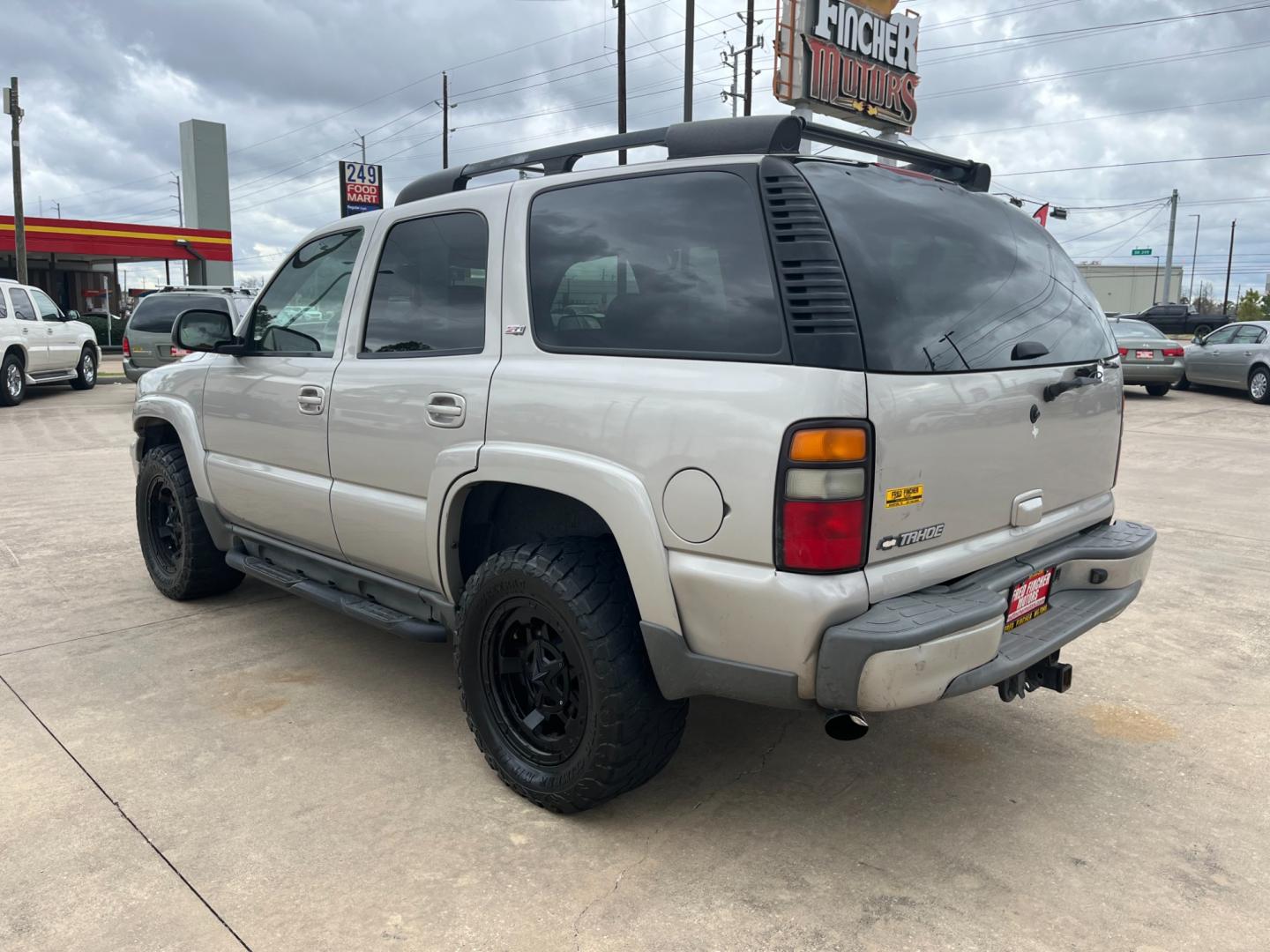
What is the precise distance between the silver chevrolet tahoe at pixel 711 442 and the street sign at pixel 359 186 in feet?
113

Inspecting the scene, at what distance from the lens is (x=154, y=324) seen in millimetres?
14602

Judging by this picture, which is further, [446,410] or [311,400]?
[311,400]

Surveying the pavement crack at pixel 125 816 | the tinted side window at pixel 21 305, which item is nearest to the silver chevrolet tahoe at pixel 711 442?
the pavement crack at pixel 125 816

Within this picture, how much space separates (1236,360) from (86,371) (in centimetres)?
1978

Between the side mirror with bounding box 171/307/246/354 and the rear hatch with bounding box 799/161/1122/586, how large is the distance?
2.86m

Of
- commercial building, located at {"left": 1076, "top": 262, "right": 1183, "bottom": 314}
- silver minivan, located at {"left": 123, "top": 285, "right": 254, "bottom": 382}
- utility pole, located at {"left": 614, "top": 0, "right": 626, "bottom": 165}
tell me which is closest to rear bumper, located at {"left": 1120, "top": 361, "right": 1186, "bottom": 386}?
utility pole, located at {"left": 614, "top": 0, "right": 626, "bottom": 165}

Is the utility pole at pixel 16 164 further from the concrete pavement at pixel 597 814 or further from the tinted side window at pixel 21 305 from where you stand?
the concrete pavement at pixel 597 814

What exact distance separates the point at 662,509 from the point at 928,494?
27.9 inches

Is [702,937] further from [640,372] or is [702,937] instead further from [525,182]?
[525,182]

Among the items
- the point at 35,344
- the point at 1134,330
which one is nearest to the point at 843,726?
the point at 35,344

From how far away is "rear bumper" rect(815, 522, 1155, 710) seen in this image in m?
2.44

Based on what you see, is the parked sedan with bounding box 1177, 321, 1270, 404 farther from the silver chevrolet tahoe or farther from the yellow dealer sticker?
the yellow dealer sticker

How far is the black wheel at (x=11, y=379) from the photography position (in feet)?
46.9

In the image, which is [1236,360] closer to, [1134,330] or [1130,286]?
[1134,330]
